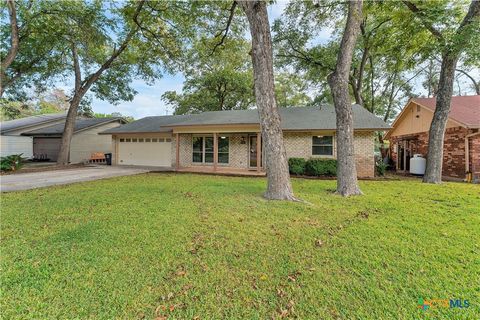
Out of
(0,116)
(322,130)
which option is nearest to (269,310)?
(322,130)

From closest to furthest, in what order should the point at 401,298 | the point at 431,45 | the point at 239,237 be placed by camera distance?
the point at 401,298 < the point at 239,237 < the point at 431,45

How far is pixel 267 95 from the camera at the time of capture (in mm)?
6574

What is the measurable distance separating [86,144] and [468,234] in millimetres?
23979

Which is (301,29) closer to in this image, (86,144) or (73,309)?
(73,309)

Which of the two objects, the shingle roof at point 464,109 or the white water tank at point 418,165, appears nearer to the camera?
the shingle roof at point 464,109

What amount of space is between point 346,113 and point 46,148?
2474cm

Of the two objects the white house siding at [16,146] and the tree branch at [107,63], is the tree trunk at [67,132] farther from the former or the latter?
the white house siding at [16,146]

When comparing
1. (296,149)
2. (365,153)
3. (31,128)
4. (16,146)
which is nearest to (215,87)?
(296,149)

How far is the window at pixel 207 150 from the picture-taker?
49.7 ft

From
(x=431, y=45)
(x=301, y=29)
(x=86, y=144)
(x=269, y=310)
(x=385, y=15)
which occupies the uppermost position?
(x=385, y=15)

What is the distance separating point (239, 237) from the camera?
4.11 m

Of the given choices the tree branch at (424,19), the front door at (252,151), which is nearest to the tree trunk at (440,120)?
the tree branch at (424,19)

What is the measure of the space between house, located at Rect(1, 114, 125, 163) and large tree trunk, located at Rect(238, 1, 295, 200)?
1903 cm

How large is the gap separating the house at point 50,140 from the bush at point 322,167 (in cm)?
1889
